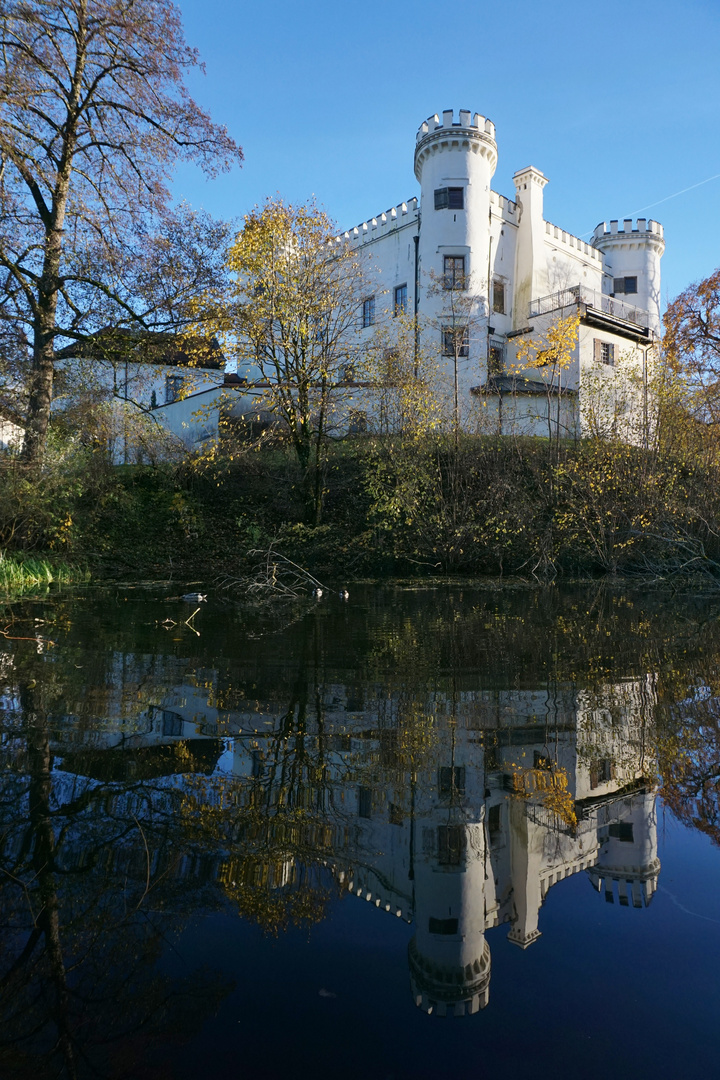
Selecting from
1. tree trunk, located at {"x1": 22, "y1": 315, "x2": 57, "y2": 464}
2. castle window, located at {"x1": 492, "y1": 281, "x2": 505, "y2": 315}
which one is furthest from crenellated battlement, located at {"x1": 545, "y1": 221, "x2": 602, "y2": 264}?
tree trunk, located at {"x1": 22, "y1": 315, "x2": 57, "y2": 464}

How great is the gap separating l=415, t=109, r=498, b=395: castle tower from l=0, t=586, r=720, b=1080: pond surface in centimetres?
3054

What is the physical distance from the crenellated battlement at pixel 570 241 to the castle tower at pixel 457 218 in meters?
5.54

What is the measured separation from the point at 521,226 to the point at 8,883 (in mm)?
41592

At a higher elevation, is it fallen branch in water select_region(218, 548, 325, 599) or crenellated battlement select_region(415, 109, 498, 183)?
crenellated battlement select_region(415, 109, 498, 183)

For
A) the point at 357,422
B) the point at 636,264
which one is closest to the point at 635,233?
the point at 636,264

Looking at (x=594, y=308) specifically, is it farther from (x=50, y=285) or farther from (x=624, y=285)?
(x=50, y=285)

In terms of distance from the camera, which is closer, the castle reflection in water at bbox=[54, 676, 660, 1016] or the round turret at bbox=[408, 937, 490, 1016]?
the round turret at bbox=[408, 937, 490, 1016]

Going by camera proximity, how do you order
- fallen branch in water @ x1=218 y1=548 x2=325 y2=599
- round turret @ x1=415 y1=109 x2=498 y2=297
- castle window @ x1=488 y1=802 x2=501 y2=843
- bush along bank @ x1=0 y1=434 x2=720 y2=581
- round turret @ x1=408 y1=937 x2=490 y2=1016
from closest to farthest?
round turret @ x1=408 y1=937 x2=490 y2=1016 < castle window @ x1=488 y1=802 x2=501 y2=843 < fallen branch in water @ x1=218 y1=548 x2=325 y2=599 < bush along bank @ x1=0 y1=434 x2=720 y2=581 < round turret @ x1=415 y1=109 x2=498 y2=297

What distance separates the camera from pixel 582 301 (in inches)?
1309

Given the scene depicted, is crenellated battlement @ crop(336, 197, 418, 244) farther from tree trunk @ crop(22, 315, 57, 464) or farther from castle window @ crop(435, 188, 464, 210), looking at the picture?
tree trunk @ crop(22, 315, 57, 464)

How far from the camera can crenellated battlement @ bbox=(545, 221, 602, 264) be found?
38.8m

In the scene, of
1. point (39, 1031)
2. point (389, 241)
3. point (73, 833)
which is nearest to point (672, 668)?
point (73, 833)

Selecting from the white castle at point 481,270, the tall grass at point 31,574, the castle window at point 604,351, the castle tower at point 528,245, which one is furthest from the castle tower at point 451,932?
the castle tower at point 528,245

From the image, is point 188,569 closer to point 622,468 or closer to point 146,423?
point 146,423
